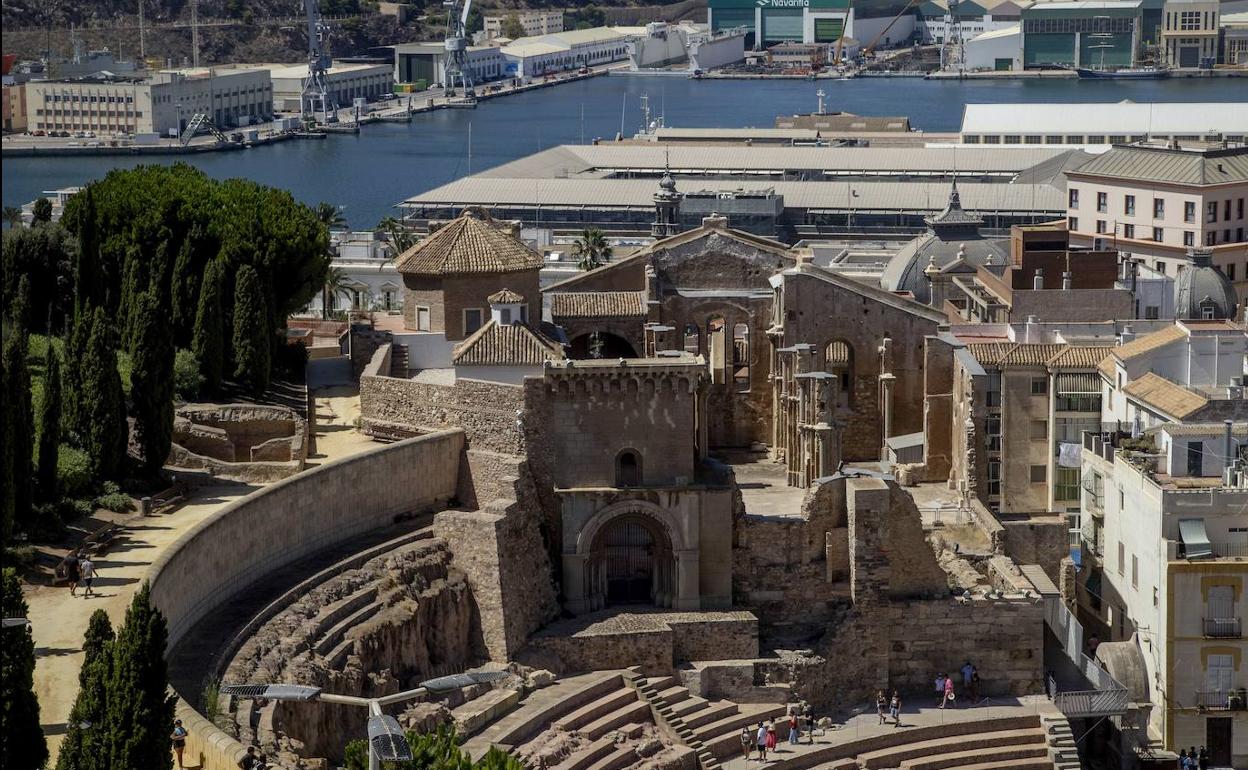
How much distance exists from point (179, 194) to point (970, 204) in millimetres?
47268

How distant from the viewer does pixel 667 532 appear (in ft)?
161

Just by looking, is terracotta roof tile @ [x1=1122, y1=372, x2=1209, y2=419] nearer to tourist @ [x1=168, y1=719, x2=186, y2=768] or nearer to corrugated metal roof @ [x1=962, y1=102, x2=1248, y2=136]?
tourist @ [x1=168, y1=719, x2=186, y2=768]

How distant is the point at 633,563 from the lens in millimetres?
49438

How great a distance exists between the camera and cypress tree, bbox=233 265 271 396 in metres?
59.6

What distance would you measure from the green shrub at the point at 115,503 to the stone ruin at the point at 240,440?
3.76m

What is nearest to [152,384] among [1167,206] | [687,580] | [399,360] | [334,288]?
[399,360]

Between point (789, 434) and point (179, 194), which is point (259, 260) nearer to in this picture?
point (179, 194)

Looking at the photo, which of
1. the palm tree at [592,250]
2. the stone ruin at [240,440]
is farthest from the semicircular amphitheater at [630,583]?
the palm tree at [592,250]

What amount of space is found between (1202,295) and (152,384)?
28.7 meters

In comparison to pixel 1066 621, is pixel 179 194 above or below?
above

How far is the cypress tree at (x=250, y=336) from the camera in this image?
5959 centimetres

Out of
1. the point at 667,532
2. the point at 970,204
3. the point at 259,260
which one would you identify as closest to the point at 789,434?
the point at 667,532

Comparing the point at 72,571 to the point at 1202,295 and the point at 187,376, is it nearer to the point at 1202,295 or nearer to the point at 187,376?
the point at 187,376

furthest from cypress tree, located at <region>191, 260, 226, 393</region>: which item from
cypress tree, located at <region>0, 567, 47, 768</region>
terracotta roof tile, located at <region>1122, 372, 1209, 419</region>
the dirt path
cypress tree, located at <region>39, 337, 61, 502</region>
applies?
cypress tree, located at <region>0, 567, 47, 768</region>
